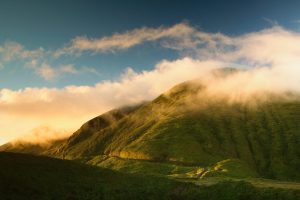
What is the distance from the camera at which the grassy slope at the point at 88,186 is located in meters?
87.0

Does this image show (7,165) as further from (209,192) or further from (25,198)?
(209,192)

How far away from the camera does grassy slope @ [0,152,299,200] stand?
87.0 meters

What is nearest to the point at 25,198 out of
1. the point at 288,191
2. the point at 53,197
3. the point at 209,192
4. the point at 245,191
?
the point at 53,197

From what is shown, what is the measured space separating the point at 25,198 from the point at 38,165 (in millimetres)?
23685

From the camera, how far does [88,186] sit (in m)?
95.2

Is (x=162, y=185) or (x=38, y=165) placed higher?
(x=38, y=165)

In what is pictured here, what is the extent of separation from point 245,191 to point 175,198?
55.7 ft

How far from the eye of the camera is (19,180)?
88938 millimetres

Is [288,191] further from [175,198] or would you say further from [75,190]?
[75,190]

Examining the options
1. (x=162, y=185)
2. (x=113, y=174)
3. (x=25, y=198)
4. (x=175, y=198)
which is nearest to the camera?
(x=25, y=198)

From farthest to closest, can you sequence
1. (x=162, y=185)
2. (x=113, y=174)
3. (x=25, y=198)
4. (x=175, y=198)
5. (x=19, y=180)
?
(x=113, y=174) < (x=162, y=185) < (x=175, y=198) < (x=19, y=180) < (x=25, y=198)

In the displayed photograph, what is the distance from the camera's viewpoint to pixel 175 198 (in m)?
94.7

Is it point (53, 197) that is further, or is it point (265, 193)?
point (265, 193)

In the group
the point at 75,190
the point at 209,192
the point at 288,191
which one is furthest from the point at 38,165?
the point at 288,191
